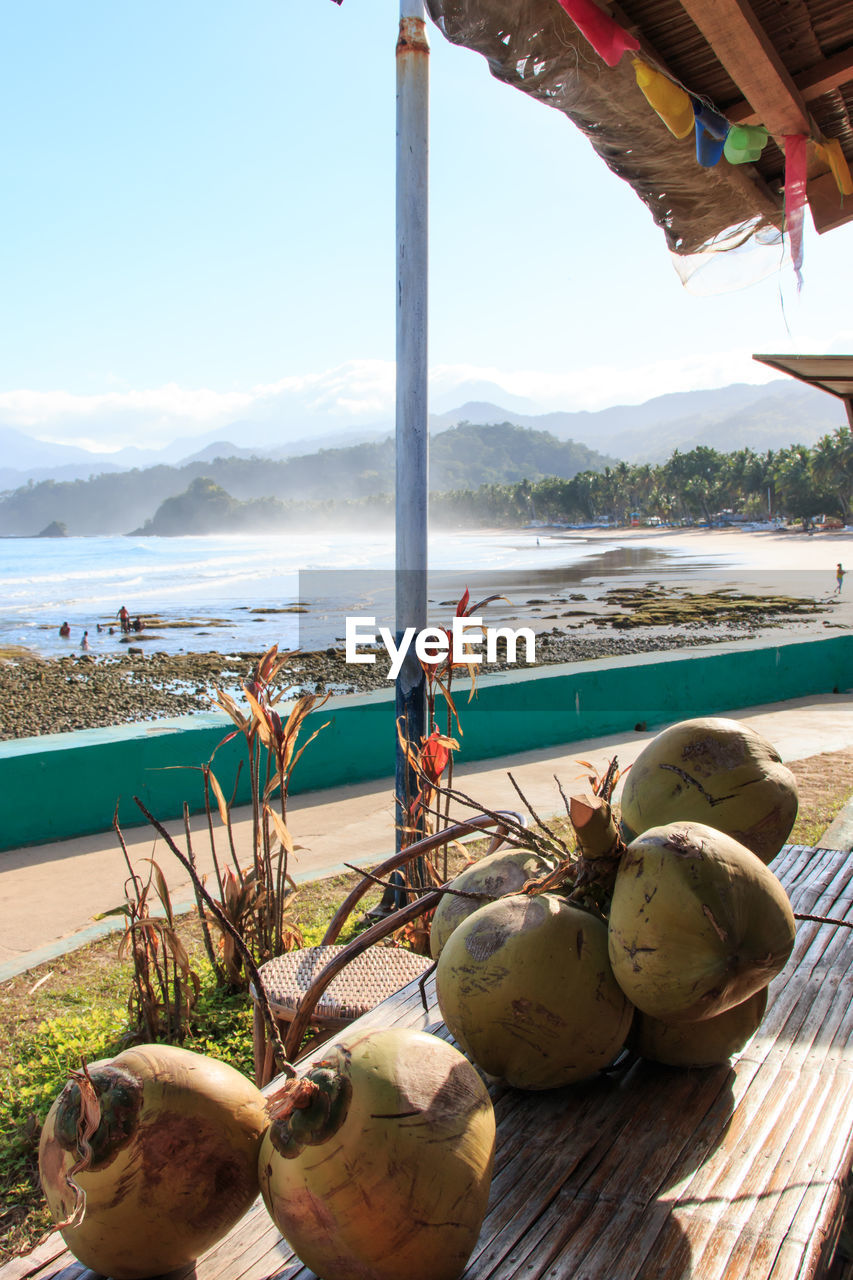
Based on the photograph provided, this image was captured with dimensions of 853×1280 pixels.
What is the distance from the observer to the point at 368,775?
5.61 meters

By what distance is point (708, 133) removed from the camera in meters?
2.48

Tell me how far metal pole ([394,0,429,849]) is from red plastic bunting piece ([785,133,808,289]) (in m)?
1.21

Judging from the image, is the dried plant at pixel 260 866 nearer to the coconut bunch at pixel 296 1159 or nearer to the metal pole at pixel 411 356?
the metal pole at pixel 411 356

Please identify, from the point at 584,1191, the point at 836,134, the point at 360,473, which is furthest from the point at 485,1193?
the point at 360,473

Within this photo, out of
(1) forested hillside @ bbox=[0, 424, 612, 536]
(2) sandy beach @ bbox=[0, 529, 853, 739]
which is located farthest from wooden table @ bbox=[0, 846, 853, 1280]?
(1) forested hillside @ bbox=[0, 424, 612, 536]

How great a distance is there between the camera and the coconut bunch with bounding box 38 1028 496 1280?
569 mm

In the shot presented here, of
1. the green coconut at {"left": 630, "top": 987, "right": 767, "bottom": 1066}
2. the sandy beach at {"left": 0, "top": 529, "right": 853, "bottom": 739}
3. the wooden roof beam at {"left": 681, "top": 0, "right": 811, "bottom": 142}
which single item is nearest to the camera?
the green coconut at {"left": 630, "top": 987, "right": 767, "bottom": 1066}

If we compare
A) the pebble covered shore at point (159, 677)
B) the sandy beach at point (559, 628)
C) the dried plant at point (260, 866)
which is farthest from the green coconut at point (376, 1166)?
the pebble covered shore at point (159, 677)

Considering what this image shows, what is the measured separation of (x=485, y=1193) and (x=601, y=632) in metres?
17.5

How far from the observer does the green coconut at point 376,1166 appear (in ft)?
1.86

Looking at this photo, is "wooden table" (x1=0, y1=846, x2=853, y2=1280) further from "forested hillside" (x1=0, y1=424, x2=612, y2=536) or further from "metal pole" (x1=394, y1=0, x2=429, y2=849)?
"forested hillside" (x1=0, y1=424, x2=612, y2=536)

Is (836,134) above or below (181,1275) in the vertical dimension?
above

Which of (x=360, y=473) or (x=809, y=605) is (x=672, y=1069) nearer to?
(x=809, y=605)

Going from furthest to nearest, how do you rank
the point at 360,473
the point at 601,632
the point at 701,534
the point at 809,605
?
the point at 360,473, the point at 701,534, the point at 809,605, the point at 601,632
